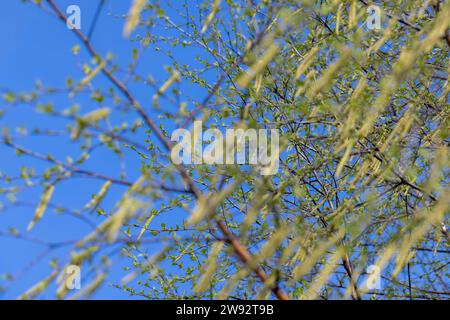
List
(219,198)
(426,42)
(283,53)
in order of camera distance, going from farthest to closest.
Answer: (283,53) → (426,42) → (219,198)

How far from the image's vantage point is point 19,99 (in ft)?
7.00

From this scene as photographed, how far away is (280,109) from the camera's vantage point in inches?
161

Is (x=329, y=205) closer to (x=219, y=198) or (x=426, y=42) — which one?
(x=426, y=42)

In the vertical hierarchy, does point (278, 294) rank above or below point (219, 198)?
below

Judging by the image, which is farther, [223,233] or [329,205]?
[329,205]

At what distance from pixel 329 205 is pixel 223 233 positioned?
221 cm

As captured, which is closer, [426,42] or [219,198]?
[219,198]

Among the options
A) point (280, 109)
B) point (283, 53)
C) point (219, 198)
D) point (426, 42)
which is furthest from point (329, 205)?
point (219, 198)
